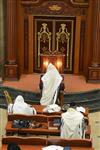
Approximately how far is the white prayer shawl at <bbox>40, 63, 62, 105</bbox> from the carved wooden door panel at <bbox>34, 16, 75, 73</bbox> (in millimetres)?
2318

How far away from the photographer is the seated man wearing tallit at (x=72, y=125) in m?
9.91

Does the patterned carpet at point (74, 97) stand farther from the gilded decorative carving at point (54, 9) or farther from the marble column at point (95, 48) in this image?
the gilded decorative carving at point (54, 9)

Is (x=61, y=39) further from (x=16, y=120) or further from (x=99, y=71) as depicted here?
(x=16, y=120)

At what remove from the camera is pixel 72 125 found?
32.6 ft

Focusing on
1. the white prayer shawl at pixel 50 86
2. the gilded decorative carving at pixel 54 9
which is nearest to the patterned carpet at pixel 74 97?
the white prayer shawl at pixel 50 86

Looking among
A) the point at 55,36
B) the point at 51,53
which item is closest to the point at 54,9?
the point at 55,36

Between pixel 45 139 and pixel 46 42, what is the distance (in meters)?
7.06

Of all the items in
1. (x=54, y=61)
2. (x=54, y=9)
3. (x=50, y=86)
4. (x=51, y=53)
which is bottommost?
(x=50, y=86)

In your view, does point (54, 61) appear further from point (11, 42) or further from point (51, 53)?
point (11, 42)

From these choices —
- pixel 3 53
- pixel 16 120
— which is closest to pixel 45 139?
pixel 16 120

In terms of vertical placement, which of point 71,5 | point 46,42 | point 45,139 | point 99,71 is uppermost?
point 71,5

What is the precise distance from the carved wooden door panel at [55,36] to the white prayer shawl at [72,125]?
5.66 meters

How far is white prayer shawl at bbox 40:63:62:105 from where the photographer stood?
13.0 m

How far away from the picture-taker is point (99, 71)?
15234mm
